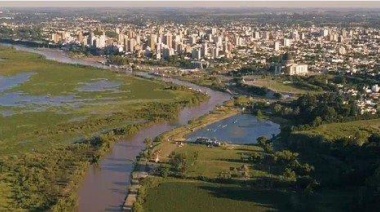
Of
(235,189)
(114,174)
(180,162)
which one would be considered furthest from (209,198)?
(114,174)

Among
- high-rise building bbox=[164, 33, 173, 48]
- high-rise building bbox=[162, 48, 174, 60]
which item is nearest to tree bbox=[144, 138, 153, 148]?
high-rise building bbox=[162, 48, 174, 60]

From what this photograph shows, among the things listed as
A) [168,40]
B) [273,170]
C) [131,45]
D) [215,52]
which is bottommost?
[273,170]

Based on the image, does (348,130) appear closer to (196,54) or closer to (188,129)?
(188,129)

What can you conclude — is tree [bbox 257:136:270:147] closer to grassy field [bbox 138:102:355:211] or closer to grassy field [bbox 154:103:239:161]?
grassy field [bbox 138:102:355:211]

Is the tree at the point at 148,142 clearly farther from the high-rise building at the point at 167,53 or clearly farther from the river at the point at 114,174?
the high-rise building at the point at 167,53

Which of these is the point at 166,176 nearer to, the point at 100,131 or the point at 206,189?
the point at 206,189

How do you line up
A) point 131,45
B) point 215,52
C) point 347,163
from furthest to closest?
point 131,45 < point 215,52 < point 347,163
